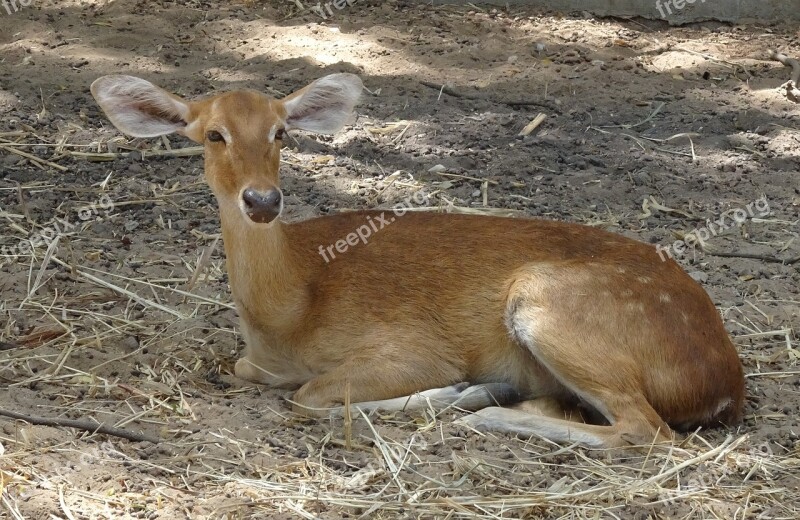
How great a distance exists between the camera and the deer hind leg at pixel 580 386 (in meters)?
5.09

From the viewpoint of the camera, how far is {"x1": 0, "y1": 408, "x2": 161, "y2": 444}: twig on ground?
4.95 m

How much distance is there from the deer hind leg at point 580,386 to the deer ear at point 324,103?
148cm

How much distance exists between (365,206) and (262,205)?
9.07 feet

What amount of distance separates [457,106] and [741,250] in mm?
2970

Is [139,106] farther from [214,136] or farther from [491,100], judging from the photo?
[491,100]

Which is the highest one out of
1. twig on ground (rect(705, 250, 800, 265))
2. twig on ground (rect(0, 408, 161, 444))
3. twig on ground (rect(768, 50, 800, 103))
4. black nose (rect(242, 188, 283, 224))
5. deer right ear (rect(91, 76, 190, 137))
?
deer right ear (rect(91, 76, 190, 137))

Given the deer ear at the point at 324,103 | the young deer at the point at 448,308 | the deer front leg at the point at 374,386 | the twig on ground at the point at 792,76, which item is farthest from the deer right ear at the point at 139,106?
the twig on ground at the point at 792,76

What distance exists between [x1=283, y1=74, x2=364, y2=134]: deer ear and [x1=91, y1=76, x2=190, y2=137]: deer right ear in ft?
1.84

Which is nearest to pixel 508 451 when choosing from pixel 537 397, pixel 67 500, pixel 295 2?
pixel 537 397

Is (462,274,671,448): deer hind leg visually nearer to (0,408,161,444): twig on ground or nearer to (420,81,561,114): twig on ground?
(0,408,161,444): twig on ground

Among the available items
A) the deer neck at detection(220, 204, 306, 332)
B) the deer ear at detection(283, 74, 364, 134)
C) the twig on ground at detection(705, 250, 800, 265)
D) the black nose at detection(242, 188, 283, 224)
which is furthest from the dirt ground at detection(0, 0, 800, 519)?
the deer ear at detection(283, 74, 364, 134)

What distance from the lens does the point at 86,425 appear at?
4.96 metres

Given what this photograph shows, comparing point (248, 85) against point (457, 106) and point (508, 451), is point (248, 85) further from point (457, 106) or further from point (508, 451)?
point (508, 451)

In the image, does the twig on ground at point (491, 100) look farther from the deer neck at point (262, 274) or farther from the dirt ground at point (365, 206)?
the deer neck at point (262, 274)
